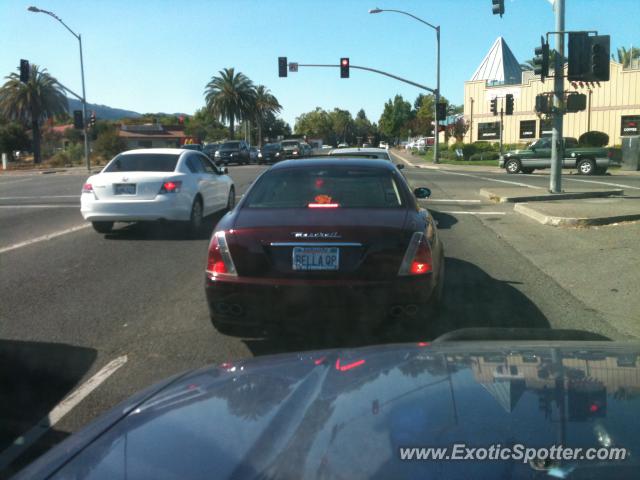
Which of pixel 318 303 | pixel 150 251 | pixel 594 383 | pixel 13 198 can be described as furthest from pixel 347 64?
pixel 594 383

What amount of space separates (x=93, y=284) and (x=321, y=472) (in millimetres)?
6672

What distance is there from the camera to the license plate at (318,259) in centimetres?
495

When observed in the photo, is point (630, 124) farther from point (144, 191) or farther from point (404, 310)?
point (404, 310)

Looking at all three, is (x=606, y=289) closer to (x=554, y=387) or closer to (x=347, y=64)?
(x=554, y=387)

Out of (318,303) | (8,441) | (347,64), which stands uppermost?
(347,64)

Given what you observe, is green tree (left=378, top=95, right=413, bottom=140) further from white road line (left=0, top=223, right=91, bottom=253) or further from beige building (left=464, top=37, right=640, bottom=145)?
white road line (left=0, top=223, right=91, bottom=253)

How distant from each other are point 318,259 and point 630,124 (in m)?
49.3

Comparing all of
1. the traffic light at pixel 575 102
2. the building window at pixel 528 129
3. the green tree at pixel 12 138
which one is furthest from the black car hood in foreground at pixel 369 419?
the green tree at pixel 12 138

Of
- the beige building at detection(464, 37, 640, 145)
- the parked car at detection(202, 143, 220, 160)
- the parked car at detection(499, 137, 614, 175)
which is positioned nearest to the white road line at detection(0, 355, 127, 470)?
the parked car at detection(499, 137, 614, 175)

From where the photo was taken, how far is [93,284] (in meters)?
8.05

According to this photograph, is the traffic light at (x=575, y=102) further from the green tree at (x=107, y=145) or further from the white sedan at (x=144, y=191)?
the green tree at (x=107, y=145)

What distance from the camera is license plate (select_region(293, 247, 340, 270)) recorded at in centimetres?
495

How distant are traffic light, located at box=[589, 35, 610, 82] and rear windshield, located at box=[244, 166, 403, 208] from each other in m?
11.6

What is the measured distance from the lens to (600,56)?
15859mm
